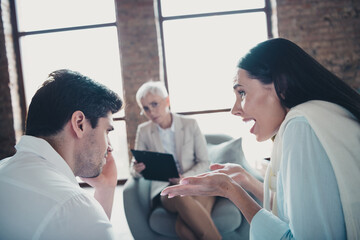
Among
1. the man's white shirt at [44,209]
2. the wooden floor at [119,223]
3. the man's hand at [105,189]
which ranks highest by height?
the man's white shirt at [44,209]

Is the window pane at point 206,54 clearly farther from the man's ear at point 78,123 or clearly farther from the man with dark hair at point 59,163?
the man's ear at point 78,123

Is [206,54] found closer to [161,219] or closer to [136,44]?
[136,44]

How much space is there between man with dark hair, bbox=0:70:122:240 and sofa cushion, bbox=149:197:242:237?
1.31 m

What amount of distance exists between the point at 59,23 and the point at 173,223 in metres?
3.63

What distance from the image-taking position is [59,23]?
184 inches

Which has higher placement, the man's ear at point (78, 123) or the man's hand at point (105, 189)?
the man's ear at point (78, 123)

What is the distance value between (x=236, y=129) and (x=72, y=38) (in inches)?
112

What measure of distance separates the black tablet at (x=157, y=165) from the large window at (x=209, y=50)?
2.18 m

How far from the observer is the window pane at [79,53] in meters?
4.65

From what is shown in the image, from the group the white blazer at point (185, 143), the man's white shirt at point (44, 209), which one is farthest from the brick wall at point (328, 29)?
the man's white shirt at point (44, 209)

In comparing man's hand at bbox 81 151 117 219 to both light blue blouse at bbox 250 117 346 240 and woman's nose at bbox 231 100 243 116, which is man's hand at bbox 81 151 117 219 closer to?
woman's nose at bbox 231 100 243 116

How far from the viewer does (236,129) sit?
15.3ft

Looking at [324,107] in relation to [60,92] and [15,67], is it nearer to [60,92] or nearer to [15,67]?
[60,92]

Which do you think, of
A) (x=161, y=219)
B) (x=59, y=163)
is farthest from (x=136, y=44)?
(x=59, y=163)
